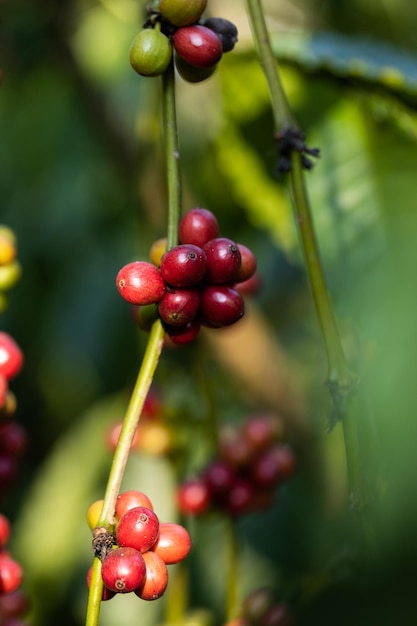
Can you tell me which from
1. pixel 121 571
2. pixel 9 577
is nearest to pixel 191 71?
pixel 121 571

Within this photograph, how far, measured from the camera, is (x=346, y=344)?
1206mm

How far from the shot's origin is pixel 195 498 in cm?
109

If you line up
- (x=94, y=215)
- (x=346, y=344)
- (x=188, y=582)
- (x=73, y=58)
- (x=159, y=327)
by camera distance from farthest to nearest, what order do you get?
(x=94, y=215), (x=73, y=58), (x=188, y=582), (x=346, y=344), (x=159, y=327)

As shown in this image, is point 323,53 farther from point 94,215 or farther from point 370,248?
point 94,215

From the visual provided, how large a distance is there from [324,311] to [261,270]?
120 centimetres

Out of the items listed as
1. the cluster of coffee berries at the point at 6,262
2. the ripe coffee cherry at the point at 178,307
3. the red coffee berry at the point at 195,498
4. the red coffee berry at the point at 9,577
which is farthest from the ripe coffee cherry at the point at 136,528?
the red coffee berry at the point at 195,498

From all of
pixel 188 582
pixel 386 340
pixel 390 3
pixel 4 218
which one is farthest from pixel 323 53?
pixel 4 218

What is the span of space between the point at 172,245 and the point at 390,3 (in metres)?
1.34

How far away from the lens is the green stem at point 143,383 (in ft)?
1.74

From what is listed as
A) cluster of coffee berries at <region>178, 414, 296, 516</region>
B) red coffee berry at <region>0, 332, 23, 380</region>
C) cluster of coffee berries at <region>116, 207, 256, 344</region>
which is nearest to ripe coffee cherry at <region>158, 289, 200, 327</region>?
cluster of coffee berries at <region>116, 207, 256, 344</region>

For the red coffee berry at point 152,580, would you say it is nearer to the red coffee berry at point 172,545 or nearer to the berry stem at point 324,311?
the red coffee berry at point 172,545

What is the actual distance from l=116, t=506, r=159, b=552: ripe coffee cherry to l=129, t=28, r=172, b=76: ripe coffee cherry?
12.3 inches

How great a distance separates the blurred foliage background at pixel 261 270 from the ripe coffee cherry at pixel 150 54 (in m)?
0.26

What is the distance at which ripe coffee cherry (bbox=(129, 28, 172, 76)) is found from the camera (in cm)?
63
